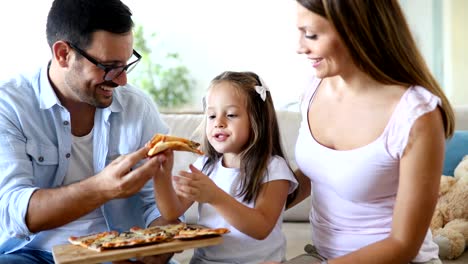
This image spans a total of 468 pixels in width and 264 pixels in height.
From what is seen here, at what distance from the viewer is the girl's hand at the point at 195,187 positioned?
195cm

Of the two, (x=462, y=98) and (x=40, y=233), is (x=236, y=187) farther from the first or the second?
(x=462, y=98)

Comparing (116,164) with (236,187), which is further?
(236,187)

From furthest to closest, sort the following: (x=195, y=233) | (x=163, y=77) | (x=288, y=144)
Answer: (x=163, y=77), (x=288, y=144), (x=195, y=233)

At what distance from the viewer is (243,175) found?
2199 mm

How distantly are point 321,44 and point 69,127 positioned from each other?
90 centimetres

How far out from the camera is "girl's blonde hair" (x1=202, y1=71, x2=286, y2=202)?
7.14 feet

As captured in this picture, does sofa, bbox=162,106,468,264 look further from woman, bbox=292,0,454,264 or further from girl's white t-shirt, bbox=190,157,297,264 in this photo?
woman, bbox=292,0,454,264

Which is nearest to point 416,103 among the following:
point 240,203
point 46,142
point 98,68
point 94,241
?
point 240,203

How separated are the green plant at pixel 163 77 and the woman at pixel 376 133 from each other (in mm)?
3833

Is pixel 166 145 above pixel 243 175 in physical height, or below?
above

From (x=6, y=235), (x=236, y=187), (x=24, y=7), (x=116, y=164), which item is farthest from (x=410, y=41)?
(x=24, y=7)

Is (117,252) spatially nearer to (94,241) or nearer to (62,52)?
(94,241)

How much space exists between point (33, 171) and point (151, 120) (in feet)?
1.40

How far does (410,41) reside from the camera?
1.88 m
